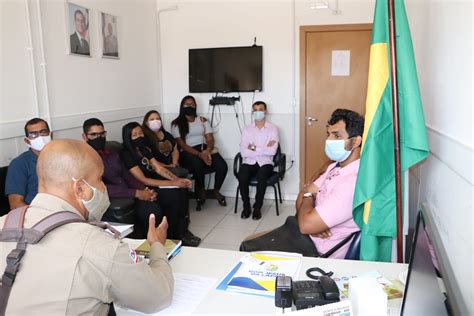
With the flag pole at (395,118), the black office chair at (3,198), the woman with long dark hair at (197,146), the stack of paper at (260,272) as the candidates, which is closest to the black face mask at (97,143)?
the black office chair at (3,198)

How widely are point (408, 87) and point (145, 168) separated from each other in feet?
8.94

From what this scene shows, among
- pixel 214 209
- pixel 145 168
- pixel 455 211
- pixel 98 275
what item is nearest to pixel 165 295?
pixel 98 275

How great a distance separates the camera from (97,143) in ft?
11.3

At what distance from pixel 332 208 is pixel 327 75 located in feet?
10.6

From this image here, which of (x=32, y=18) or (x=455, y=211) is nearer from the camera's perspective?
(x=455, y=211)

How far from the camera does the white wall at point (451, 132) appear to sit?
4.29ft

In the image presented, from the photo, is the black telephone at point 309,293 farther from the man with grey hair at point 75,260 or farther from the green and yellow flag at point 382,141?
the green and yellow flag at point 382,141

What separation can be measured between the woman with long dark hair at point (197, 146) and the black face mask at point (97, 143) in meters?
1.63

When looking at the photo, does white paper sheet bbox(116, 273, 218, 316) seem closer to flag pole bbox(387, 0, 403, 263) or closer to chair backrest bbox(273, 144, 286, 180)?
flag pole bbox(387, 0, 403, 263)

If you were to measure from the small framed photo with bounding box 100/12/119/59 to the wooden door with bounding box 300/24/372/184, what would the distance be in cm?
215

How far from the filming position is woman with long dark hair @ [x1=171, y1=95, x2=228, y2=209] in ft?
16.6

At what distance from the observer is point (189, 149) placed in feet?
16.6

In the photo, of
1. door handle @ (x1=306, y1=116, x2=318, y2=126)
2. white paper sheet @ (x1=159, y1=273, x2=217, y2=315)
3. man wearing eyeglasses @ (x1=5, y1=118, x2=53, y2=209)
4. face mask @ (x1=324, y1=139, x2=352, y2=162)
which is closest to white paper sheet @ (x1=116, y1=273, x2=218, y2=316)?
white paper sheet @ (x1=159, y1=273, x2=217, y2=315)

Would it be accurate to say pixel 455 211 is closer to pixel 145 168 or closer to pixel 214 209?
pixel 145 168
